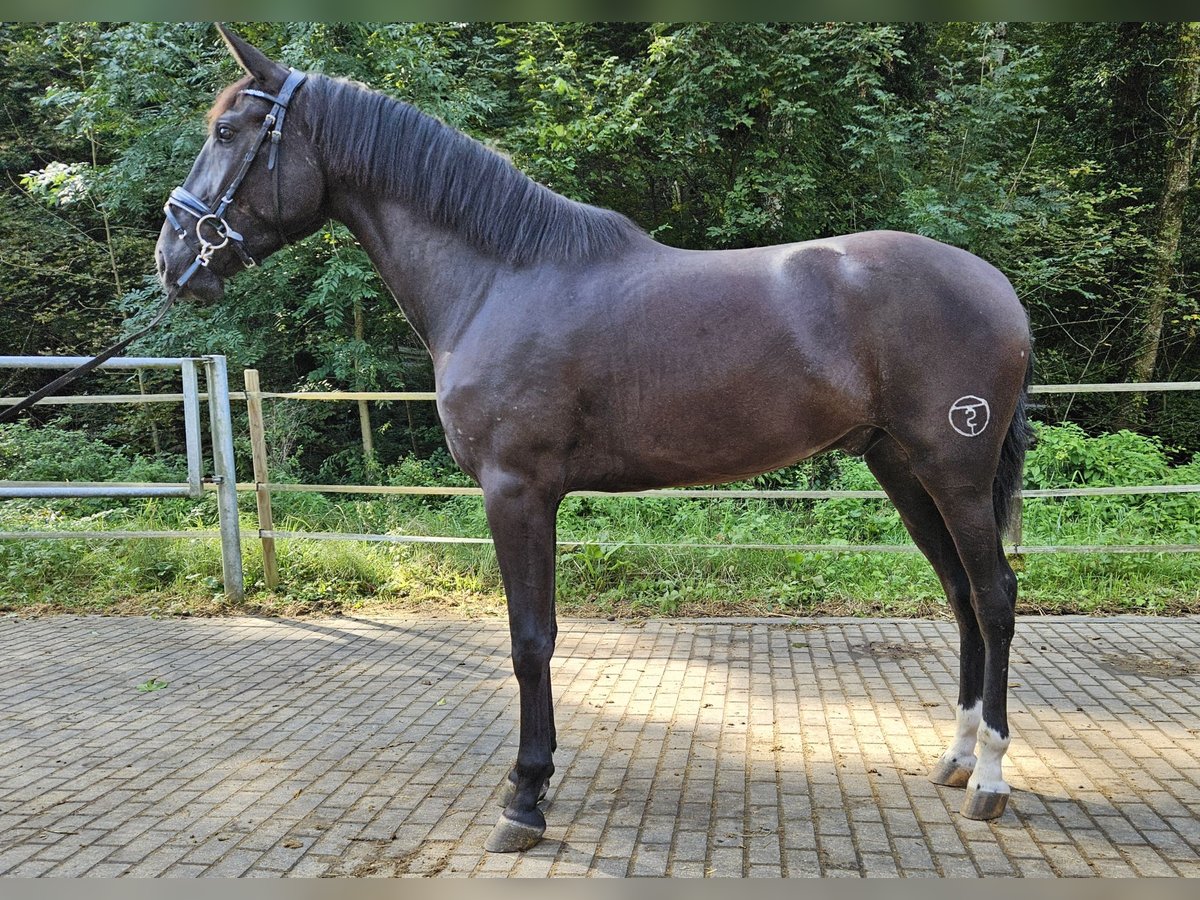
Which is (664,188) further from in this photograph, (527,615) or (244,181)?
(527,615)

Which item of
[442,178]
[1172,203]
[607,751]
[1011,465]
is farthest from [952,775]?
[1172,203]

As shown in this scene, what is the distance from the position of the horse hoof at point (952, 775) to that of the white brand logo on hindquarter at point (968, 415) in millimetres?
1275

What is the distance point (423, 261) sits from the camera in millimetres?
3051

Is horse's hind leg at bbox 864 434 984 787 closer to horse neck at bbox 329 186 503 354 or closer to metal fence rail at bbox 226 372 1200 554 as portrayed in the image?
horse neck at bbox 329 186 503 354

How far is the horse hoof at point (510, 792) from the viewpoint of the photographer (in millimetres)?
2953

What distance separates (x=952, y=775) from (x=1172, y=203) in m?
9.76

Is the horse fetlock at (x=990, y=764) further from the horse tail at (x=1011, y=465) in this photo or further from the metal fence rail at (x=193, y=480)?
the metal fence rail at (x=193, y=480)

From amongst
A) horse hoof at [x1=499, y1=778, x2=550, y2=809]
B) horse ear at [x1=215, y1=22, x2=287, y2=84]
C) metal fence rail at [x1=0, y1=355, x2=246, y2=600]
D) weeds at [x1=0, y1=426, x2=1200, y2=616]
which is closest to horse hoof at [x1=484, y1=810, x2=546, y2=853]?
horse hoof at [x1=499, y1=778, x2=550, y2=809]

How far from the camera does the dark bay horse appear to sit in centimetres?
281

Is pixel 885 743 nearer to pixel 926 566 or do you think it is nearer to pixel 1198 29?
pixel 926 566

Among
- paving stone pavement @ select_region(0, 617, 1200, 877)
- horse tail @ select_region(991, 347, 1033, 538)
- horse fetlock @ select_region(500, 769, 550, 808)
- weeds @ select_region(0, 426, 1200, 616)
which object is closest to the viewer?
paving stone pavement @ select_region(0, 617, 1200, 877)

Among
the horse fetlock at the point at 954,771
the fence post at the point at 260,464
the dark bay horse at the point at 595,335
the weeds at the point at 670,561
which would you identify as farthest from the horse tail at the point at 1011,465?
the fence post at the point at 260,464

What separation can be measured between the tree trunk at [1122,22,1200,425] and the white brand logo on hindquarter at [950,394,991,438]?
8.77m

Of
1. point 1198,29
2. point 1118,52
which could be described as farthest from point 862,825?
point 1118,52
